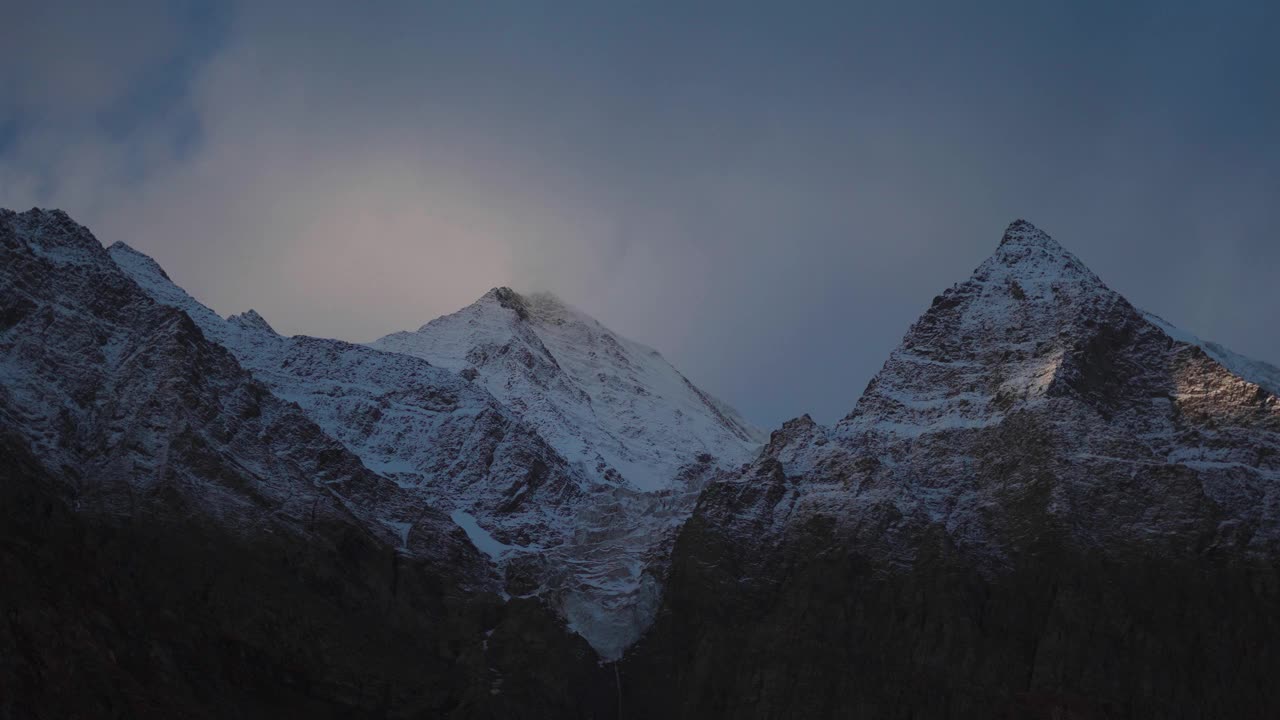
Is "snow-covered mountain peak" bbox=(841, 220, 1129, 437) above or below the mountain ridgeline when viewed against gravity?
above

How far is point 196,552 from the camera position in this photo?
5728 inches

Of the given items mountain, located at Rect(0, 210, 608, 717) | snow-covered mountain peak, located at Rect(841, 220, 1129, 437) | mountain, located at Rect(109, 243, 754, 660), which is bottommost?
mountain, located at Rect(0, 210, 608, 717)

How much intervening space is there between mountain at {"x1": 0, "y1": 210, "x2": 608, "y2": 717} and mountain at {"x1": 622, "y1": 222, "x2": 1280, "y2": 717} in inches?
694

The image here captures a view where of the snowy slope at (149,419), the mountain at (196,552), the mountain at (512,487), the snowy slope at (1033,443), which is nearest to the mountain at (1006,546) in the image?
the snowy slope at (1033,443)

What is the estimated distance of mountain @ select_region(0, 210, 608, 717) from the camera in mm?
132375

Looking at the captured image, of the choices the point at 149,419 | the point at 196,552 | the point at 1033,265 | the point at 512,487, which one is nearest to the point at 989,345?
the point at 1033,265

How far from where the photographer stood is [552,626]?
541 ft

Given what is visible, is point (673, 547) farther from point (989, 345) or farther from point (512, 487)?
point (989, 345)

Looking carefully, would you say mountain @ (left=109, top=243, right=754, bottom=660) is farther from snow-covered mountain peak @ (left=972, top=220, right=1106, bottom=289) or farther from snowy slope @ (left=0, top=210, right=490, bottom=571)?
snow-covered mountain peak @ (left=972, top=220, right=1106, bottom=289)

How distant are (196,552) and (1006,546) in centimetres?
7185

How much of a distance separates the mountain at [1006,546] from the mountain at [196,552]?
694 inches

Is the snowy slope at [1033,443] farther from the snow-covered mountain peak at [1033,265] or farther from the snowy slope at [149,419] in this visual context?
the snowy slope at [149,419]

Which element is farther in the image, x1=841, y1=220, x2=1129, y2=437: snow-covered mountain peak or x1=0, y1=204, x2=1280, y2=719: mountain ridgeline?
x1=841, y1=220, x2=1129, y2=437: snow-covered mountain peak

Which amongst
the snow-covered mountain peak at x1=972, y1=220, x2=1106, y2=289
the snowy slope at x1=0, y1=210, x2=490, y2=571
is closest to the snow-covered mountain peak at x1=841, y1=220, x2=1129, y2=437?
the snow-covered mountain peak at x1=972, y1=220, x2=1106, y2=289
